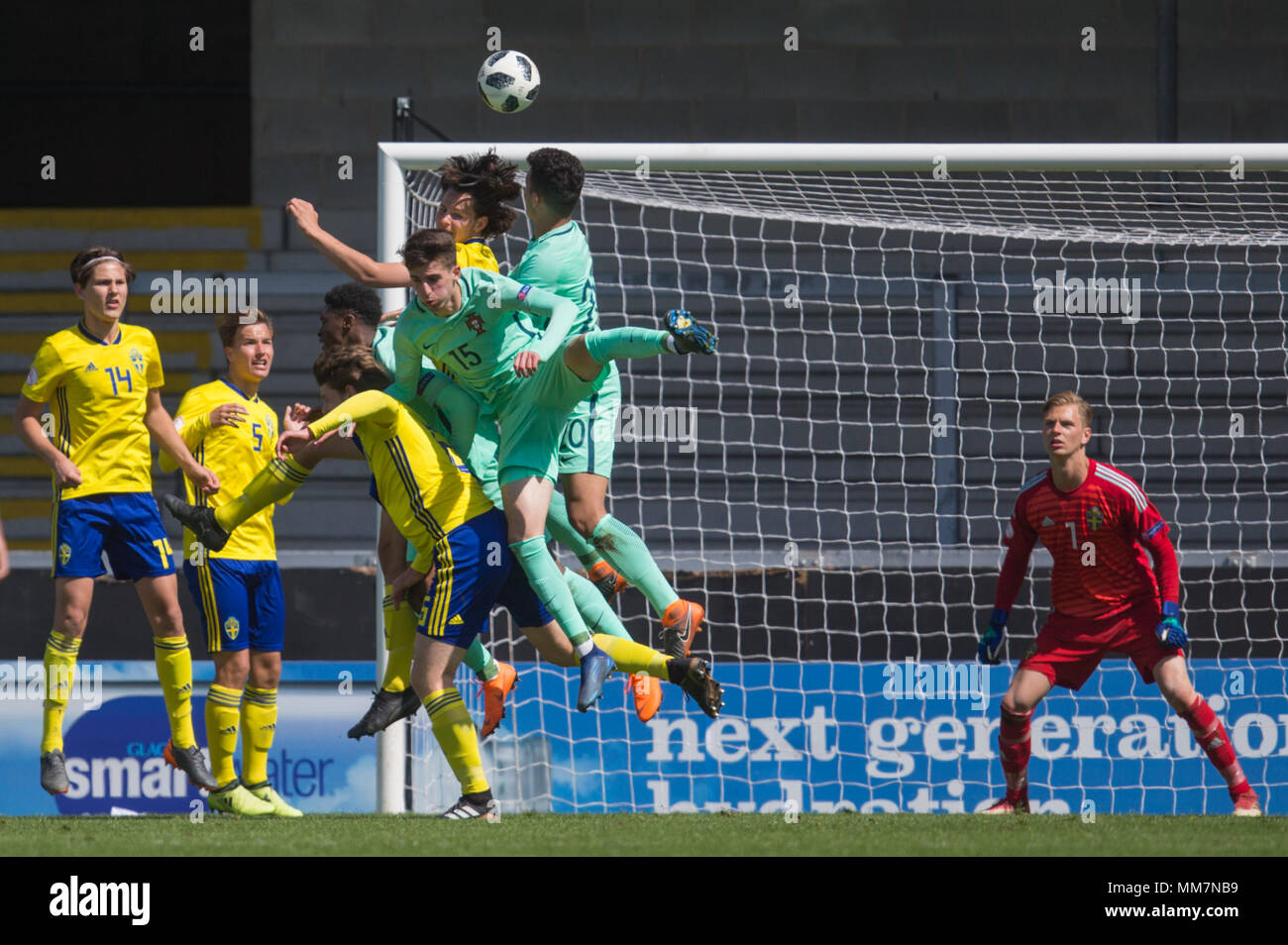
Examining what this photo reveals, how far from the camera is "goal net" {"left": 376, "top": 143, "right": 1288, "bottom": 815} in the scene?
6484mm

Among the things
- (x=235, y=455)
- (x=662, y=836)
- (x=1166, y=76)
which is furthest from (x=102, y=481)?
(x=1166, y=76)

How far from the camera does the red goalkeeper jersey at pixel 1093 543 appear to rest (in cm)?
547

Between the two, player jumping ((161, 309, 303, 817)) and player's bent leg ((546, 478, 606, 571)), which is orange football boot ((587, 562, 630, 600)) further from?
player jumping ((161, 309, 303, 817))

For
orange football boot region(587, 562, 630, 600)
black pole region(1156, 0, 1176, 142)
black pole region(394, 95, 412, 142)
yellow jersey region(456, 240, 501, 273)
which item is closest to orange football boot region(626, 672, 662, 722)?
orange football boot region(587, 562, 630, 600)

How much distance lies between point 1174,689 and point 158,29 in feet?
26.1

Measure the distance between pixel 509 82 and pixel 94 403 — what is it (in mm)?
1825

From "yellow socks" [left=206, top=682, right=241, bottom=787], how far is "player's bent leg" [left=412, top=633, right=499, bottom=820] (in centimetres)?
101

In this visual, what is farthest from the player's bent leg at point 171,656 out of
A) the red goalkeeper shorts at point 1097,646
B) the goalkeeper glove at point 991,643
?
the red goalkeeper shorts at point 1097,646

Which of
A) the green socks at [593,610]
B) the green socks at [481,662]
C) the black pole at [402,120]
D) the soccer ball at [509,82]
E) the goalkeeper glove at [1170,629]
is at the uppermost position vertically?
the black pole at [402,120]

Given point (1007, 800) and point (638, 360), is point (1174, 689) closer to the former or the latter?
point (1007, 800)

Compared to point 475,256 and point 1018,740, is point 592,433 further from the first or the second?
point 1018,740

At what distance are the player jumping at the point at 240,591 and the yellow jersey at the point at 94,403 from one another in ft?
0.62

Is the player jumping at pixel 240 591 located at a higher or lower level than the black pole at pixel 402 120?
lower

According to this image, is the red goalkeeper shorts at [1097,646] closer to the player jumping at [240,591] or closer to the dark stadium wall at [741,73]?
the player jumping at [240,591]
